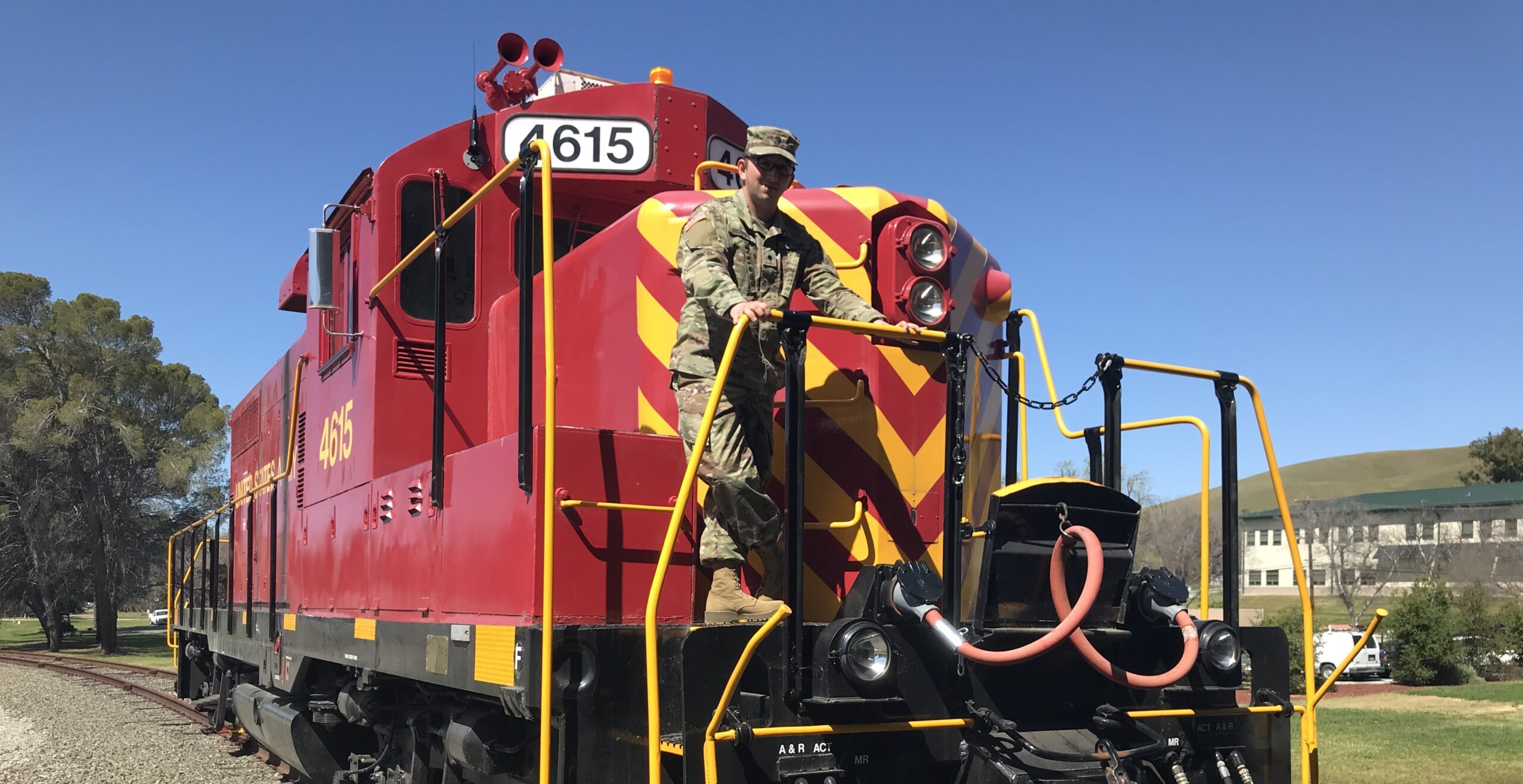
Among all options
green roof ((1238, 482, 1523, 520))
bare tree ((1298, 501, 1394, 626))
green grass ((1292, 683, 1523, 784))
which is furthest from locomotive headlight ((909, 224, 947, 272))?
green roof ((1238, 482, 1523, 520))

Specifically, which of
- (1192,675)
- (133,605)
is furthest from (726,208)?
(133,605)

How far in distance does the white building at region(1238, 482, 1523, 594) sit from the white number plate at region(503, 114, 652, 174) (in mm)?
54495

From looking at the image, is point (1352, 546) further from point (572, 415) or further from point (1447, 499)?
point (572, 415)

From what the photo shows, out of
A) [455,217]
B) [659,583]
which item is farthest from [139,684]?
[659,583]

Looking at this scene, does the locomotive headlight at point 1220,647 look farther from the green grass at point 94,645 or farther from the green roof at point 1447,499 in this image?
the green roof at point 1447,499

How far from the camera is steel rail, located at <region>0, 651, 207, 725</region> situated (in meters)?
15.4

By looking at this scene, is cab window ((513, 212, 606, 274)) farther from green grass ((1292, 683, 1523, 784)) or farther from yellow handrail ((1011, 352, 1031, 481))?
green grass ((1292, 683, 1523, 784))

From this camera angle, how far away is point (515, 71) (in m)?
7.08

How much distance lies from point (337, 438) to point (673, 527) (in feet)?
14.1

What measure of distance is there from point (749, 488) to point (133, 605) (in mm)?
49594

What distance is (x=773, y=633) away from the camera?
141 inches

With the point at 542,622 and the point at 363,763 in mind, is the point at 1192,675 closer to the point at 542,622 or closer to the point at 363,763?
the point at 542,622

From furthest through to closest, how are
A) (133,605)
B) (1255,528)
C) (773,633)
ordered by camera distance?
(1255,528), (133,605), (773,633)

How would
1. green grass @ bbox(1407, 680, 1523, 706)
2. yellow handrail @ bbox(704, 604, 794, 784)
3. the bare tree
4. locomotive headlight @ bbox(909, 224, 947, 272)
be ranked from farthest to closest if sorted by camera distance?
the bare tree, green grass @ bbox(1407, 680, 1523, 706), locomotive headlight @ bbox(909, 224, 947, 272), yellow handrail @ bbox(704, 604, 794, 784)
